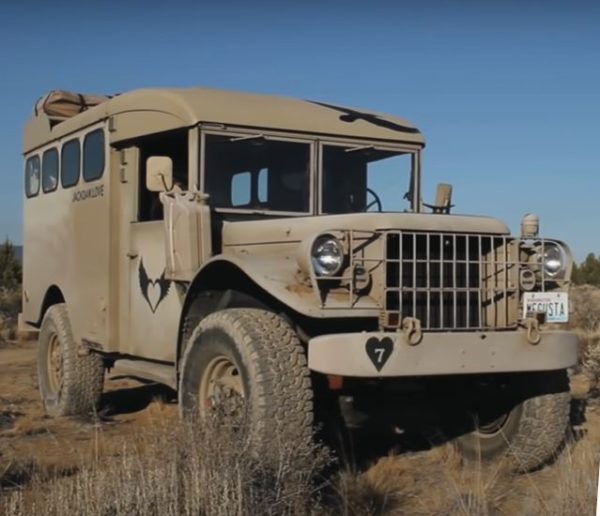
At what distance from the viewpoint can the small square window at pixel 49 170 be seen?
9523mm

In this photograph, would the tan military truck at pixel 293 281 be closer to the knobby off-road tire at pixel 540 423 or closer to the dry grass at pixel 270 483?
the knobby off-road tire at pixel 540 423

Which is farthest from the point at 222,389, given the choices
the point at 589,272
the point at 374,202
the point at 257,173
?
the point at 589,272

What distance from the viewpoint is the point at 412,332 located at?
5.33 meters

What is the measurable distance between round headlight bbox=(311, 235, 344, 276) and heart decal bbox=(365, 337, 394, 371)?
1.64 ft

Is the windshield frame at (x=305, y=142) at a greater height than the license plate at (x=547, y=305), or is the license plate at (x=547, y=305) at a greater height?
the windshield frame at (x=305, y=142)

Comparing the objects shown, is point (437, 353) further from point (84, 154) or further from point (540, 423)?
point (84, 154)

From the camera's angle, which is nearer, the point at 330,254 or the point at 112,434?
the point at 330,254

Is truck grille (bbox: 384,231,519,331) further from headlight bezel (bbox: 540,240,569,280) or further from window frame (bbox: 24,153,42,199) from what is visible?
window frame (bbox: 24,153,42,199)

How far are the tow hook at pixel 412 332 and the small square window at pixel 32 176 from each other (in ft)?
19.3

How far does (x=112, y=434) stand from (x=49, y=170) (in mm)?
3136

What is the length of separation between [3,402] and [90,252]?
2.77 meters

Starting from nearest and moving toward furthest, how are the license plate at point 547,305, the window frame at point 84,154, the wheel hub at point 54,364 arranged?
the license plate at point 547,305 < the window frame at point 84,154 < the wheel hub at point 54,364

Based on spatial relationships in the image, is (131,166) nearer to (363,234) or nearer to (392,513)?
(363,234)

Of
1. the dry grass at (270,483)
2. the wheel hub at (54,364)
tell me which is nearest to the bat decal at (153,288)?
the dry grass at (270,483)
